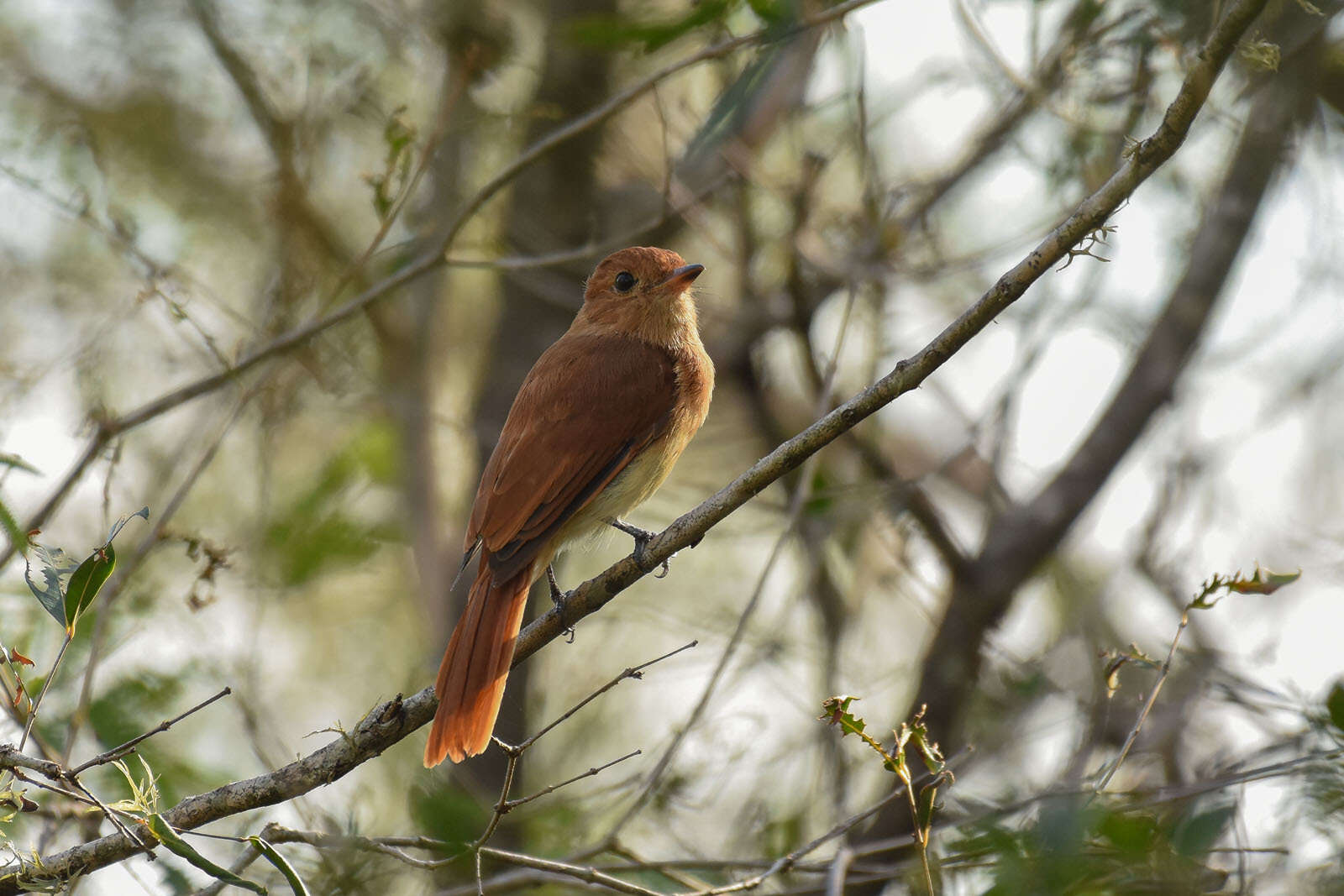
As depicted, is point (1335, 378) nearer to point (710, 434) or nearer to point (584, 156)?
point (710, 434)

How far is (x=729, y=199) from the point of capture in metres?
6.53

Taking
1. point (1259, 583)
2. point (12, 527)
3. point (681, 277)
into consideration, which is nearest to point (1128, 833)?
point (1259, 583)

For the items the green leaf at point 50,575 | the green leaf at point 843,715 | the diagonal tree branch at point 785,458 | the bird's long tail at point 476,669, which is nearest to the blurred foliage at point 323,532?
the bird's long tail at point 476,669

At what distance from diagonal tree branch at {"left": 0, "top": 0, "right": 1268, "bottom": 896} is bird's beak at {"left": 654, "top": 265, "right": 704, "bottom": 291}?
1562 mm

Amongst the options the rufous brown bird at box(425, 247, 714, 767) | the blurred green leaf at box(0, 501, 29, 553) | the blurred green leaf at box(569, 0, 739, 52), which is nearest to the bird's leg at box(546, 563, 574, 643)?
the rufous brown bird at box(425, 247, 714, 767)

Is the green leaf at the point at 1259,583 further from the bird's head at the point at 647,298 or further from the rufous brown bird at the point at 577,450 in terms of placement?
the bird's head at the point at 647,298

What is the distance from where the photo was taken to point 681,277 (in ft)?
14.5

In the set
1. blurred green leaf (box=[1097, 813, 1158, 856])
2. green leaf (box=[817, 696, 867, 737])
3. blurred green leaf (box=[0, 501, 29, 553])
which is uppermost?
blurred green leaf (box=[0, 501, 29, 553])

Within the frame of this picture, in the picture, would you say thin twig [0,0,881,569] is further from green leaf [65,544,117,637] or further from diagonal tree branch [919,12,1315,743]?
diagonal tree branch [919,12,1315,743]

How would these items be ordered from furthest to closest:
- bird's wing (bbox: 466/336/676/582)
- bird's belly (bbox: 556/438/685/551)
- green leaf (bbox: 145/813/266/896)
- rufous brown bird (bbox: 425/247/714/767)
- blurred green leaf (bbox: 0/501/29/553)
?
bird's belly (bbox: 556/438/685/551), bird's wing (bbox: 466/336/676/582), rufous brown bird (bbox: 425/247/714/767), blurred green leaf (bbox: 0/501/29/553), green leaf (bbox: 145/813/266/896)

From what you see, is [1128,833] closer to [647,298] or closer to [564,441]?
[564,441]

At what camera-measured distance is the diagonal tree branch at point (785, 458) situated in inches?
90.9

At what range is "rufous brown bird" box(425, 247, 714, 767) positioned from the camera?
11.6ft

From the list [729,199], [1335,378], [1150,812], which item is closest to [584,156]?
[729,199]
